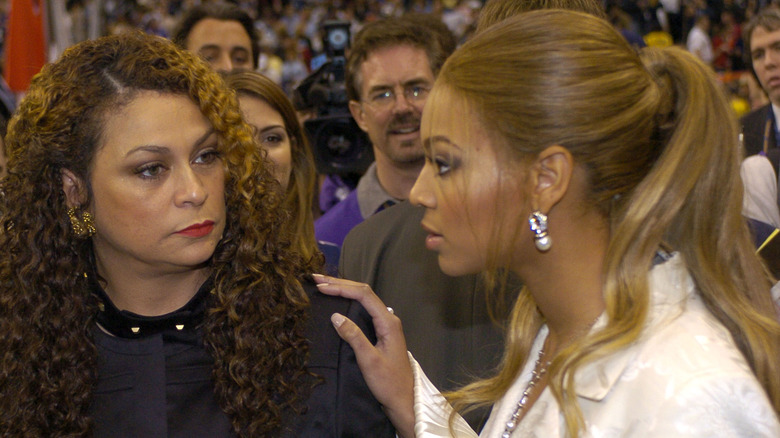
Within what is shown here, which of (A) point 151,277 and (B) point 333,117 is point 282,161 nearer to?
(B) point 333,117

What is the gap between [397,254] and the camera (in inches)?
92.0

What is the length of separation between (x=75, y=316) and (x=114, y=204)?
251 millimetres

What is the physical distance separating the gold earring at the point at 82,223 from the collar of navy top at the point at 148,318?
0.13m

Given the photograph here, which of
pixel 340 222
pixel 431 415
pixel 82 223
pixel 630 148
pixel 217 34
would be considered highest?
pixel 630 148

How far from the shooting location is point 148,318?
1.72 m

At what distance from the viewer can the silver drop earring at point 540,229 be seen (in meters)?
1.38

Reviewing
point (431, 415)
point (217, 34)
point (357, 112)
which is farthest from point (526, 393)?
point (217, 34)

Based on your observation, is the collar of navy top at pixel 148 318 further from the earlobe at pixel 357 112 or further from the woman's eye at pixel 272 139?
the earlobe at pixel 357 112

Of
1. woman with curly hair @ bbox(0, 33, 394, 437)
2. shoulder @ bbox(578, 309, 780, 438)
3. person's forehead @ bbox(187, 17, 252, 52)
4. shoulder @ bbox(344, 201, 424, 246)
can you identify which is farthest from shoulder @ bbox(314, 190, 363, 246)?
shoulder @ bbox(578, 309, 780, 438)

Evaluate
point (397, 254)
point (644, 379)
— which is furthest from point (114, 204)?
point (644, 379)

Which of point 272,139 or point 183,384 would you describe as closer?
point 183,384

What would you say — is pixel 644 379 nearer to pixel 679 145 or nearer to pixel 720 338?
pixel 720 338

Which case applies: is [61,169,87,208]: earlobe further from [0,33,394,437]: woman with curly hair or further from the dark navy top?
the dark navy top

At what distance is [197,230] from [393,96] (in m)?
1.64
